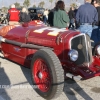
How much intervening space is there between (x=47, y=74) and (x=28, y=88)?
0.64 m

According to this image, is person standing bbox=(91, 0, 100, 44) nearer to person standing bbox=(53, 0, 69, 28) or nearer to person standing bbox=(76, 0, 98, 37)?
person standing bbox=(76, 0, 98, 37)

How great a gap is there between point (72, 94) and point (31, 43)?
1.37 metres

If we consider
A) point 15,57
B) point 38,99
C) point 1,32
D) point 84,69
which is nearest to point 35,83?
point 38,99

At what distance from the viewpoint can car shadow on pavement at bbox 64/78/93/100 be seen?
3.73 m

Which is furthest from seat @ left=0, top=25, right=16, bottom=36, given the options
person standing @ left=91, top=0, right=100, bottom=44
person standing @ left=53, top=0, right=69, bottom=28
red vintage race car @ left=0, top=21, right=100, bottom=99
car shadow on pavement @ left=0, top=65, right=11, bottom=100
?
person standing @ left=91, top=0, right=100, bottom=44

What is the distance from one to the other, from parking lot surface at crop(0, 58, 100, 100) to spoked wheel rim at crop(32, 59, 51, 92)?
7.2 inches

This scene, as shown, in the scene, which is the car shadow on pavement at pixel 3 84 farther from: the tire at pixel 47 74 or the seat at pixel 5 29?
the seat at pixel 5 29

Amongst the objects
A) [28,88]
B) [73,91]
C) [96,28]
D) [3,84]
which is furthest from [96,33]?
[3,84]

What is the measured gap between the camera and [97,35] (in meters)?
7.19

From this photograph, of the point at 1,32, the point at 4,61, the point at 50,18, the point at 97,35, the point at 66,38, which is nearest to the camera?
the point at 66,38

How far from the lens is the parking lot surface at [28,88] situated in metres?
3.74

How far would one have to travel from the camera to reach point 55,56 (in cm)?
355

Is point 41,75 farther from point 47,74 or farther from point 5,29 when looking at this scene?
point 5,29

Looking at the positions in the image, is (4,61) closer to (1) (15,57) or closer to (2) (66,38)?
(1) (15,57)
